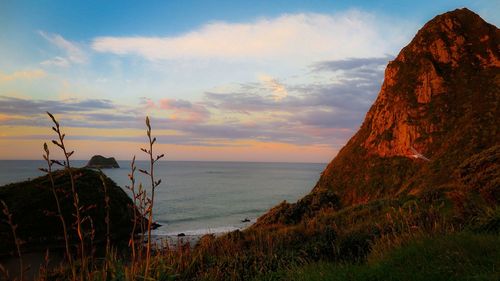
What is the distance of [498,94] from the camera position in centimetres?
6238

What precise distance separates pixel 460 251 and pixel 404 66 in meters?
83.5

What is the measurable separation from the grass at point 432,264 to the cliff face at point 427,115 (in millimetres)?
46748

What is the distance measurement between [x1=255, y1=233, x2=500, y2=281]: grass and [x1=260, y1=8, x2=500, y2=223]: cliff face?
46.7 meters

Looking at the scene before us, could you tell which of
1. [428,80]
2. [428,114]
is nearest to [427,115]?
[428,114]

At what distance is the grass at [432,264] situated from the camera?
5104 millimetres

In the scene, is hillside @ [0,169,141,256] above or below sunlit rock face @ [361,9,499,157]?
below

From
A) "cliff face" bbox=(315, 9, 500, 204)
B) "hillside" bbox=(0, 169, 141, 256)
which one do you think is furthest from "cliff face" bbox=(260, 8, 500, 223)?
"hillside" bbox=(0, 169, 141, 256)

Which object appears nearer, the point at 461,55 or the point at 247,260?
the point at 247,260

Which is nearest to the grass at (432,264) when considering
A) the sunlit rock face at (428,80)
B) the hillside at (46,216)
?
the hillside at (46,216)

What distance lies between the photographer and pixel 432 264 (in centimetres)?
550

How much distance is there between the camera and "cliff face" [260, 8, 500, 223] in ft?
191

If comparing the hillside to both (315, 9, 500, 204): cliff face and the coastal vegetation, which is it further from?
→ (315, 9, 500, 204): cliff face

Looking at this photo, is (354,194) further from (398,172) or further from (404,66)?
(404,66)

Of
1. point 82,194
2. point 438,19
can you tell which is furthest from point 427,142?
point 82,194
